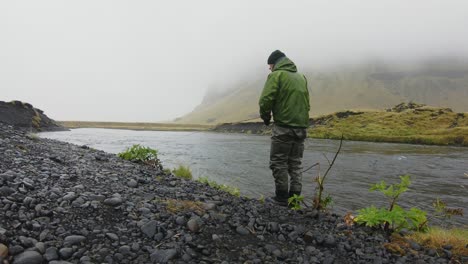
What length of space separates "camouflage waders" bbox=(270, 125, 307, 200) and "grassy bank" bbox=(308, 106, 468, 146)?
34.2 meters

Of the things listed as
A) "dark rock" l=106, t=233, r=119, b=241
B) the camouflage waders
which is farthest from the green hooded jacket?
"dark rock" l=106, t=233, r=119, b=241

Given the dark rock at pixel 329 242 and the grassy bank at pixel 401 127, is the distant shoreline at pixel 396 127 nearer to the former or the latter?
the grassy bank at pixel 401 127

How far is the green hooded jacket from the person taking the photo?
7281 millimetres

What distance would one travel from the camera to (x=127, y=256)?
4.23 metres

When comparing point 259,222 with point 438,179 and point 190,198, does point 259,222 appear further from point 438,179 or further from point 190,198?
point 438,179

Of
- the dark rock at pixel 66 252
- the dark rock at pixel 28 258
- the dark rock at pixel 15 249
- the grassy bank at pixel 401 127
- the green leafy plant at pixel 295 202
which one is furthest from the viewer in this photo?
the grassy bank at pixel 401 127

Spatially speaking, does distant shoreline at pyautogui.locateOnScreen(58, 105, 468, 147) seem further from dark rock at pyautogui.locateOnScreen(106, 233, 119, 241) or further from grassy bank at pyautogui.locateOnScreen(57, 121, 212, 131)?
dark rock at pyautogui.locateOnScreen(106, 233, 119, 241)

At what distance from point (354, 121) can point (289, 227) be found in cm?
7647

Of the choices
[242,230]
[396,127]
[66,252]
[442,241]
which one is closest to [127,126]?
[396,127]

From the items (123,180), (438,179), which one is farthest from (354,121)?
(123,180)

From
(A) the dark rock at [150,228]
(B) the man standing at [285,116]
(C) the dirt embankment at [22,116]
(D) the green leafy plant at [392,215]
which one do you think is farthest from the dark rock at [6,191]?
(C) the dirt embankment at [22,116]

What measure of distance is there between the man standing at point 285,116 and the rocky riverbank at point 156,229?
0.83 m

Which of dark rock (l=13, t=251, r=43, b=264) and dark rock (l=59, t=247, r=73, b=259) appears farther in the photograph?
dark rock (l=59, t=247, r=73, b=259)

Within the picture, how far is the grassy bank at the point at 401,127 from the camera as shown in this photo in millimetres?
48469
